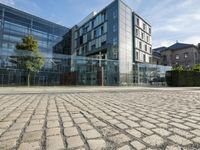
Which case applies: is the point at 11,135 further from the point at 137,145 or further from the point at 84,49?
the point at 84,49

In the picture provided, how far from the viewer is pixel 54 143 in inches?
93.5

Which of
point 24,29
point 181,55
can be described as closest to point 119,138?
point 24,29

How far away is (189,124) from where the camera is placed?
11.2 ft

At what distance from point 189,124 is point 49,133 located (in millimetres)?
2556

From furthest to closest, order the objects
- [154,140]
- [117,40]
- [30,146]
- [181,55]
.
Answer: [181,55] → [117,40] → [154,140] → [30,146]

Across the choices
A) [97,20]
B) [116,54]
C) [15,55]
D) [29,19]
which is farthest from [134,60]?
[29,19]

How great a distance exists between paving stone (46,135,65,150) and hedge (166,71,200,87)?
88.6 ft

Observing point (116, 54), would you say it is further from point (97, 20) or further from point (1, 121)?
point (1, 121)

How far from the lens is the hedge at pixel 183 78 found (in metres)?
26.9

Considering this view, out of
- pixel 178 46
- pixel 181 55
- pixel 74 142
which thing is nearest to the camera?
pixel 74 142

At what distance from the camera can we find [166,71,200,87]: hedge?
26938mm

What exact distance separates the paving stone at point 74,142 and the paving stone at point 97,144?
12 cm

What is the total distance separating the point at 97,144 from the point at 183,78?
91.3ft

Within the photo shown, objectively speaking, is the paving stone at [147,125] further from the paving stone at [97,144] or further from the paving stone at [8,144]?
the paving stone at [8,144]
